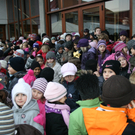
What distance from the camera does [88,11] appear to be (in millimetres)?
7348

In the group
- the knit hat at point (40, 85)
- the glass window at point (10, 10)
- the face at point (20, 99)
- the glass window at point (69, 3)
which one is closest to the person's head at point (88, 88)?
the face at point (20, 99)

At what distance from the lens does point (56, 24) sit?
943 centimetres

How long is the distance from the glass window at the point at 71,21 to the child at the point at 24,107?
6095 millimetres

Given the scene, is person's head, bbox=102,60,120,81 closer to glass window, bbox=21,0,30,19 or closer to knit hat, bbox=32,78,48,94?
knit hat, bbox=32,78,48,94

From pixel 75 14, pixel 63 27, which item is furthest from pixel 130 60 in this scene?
pixel 63 27

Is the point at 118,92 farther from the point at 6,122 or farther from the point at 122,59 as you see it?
the point at 122,59

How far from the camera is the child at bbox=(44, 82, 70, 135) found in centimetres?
228

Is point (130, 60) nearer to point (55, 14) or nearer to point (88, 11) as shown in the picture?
point (88, 11)

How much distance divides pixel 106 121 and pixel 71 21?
739cm

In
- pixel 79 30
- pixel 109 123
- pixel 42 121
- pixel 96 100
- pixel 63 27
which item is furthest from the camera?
pixel 63 27

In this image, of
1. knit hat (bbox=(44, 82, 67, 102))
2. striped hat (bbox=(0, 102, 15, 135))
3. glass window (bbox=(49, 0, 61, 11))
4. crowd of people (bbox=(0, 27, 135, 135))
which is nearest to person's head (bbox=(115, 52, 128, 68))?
crowd of people (bbox=(0, 27, 135, 135))

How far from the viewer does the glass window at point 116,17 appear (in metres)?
5.96

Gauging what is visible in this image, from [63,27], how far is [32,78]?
574 cm

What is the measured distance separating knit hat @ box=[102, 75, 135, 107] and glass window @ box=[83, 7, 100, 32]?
5.76 m
